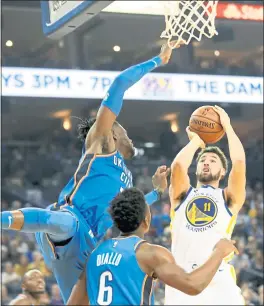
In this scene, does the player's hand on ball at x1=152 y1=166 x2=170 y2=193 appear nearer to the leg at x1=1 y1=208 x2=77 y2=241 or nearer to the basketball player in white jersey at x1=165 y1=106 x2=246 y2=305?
the basketball player in white jersey at x1=165 y1=106 x2=246 y2=305

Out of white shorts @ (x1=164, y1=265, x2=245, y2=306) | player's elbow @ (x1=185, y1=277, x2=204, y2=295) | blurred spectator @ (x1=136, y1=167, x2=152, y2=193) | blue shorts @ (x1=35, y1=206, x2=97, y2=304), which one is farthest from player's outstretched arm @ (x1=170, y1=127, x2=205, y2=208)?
blurred spectator @ (x1=136, y1=167, x2=152, y2=193)

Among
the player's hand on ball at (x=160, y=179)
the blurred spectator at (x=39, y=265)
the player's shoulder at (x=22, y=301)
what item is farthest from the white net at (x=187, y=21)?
the blurred spectator at (x=39, y=265)

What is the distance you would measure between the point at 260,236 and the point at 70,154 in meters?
5.91

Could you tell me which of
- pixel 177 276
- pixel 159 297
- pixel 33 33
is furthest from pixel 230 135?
pixel 33 33

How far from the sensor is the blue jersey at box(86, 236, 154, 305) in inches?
159

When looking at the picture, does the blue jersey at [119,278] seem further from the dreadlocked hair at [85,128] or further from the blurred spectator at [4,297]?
the blurred spectator at [4,297]

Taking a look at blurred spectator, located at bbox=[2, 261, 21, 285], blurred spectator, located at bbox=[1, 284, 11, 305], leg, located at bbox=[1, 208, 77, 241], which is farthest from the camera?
blurred spectator, located at bbox=[2, 261, 21, 285]

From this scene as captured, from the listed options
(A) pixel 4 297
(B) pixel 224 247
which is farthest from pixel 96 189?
(A) pixel 4 297

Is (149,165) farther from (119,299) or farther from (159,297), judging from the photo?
(119,299)

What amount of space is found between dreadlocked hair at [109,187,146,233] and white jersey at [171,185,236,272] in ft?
5.73

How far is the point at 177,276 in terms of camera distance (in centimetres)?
395

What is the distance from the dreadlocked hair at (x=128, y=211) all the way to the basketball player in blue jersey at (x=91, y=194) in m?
0.83

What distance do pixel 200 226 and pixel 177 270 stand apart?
196 centimetres

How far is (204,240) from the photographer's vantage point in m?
5.86
